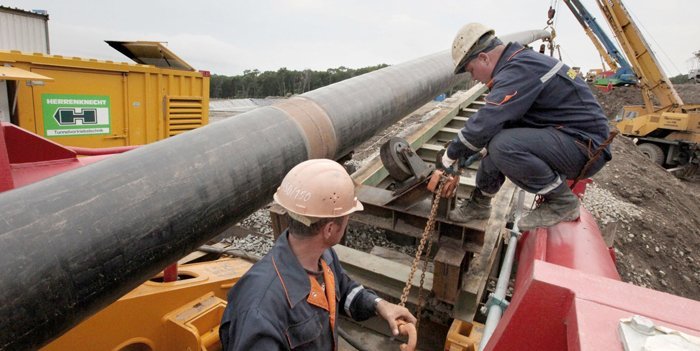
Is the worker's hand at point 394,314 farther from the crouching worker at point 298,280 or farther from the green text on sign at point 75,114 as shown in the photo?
the green text on sign at point 75,114

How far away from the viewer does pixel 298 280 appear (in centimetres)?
152

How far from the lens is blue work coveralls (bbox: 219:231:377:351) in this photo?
1.34 meters

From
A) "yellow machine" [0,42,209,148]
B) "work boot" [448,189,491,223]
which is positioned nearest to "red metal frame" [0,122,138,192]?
"work boot" [448,189,491,223]

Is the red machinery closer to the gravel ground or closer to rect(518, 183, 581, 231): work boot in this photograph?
rect(518, 183, 581, 231): work boot

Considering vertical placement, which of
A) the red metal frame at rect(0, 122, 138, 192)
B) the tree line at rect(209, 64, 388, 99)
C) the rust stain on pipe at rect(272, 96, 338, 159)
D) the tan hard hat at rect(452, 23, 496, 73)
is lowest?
the tree line at rect(209, 64, 388, 99)

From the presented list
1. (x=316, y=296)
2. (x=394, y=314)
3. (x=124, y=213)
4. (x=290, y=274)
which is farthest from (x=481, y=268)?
(x=124, y=213)

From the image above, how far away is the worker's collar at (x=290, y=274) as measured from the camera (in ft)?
4.83

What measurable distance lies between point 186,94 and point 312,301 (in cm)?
610

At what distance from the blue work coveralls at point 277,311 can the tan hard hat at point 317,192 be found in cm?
19

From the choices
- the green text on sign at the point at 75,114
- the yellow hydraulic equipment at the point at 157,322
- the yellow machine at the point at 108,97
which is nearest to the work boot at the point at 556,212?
the yellow hydraulic equipment at the point at 157,322

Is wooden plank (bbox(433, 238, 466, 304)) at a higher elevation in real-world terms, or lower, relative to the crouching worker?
lower

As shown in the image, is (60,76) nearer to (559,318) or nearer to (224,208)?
(224,208)

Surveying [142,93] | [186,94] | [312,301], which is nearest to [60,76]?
[142,93]

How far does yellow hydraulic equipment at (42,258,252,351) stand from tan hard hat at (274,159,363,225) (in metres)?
0.98
